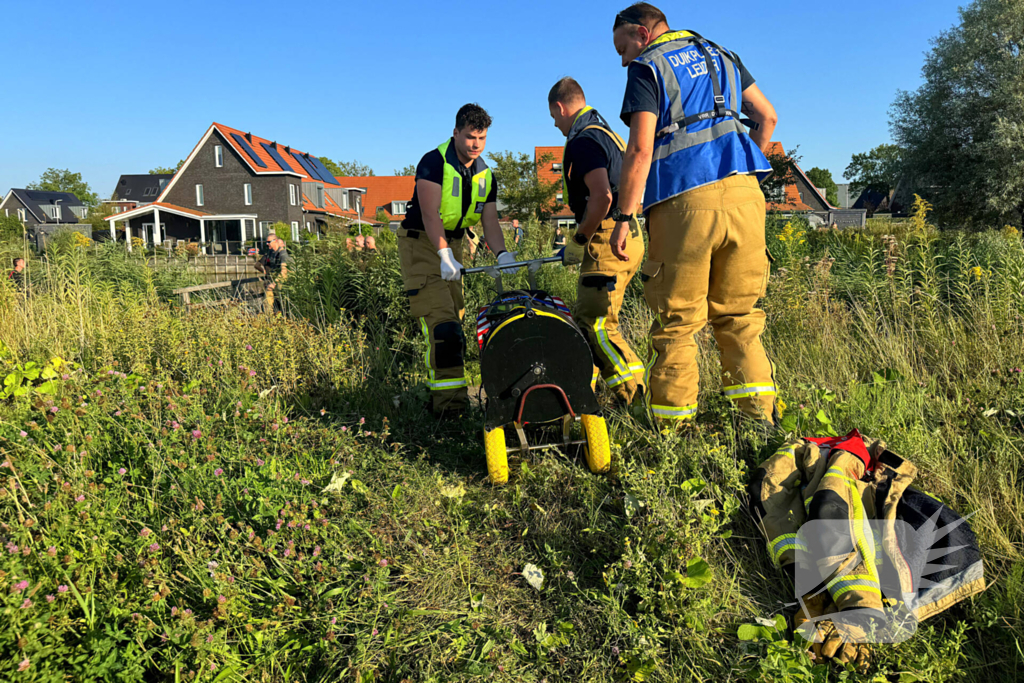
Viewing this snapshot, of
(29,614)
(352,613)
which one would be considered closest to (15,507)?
(29,614)

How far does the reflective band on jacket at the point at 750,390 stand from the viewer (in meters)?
3.06

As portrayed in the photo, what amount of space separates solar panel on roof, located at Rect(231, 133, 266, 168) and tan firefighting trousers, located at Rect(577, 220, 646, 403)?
47.9m

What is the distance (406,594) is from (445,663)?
35 cm

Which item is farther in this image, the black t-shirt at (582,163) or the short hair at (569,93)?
the short hair at (569,93)

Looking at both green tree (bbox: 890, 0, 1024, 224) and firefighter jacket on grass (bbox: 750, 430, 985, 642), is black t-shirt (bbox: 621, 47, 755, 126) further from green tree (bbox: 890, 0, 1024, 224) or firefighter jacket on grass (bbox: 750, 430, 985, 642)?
green tree (bbox: 890, 0, 1024, 224)

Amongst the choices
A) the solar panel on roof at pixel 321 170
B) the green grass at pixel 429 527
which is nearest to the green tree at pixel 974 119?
the green grass at pixel 429 527

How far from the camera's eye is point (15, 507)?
2.70m

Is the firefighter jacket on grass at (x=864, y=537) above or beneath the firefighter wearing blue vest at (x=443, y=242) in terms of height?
beneath

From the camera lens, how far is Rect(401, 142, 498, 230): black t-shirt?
4066 millimetres

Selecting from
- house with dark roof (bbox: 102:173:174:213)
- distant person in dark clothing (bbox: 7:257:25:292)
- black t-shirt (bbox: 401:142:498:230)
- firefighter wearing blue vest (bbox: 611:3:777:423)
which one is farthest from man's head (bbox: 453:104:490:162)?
house with dark roof (bbox: 102:173:174:213)

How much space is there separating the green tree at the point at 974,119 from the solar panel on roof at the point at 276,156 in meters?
42.2

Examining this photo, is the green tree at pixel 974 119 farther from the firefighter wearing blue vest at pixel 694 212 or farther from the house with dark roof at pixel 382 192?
the house with dark roof at pixel 382 192

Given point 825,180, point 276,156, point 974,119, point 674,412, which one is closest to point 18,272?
point 674,412

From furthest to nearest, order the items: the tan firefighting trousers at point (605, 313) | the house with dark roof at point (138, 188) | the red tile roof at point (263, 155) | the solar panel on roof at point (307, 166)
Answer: the house with dark roof at point (138, 188) < the solar panel on roof at point (307, 166) < the red tile roof at point (263, 155) < the tan firefighting trousers at point (605, 313)
